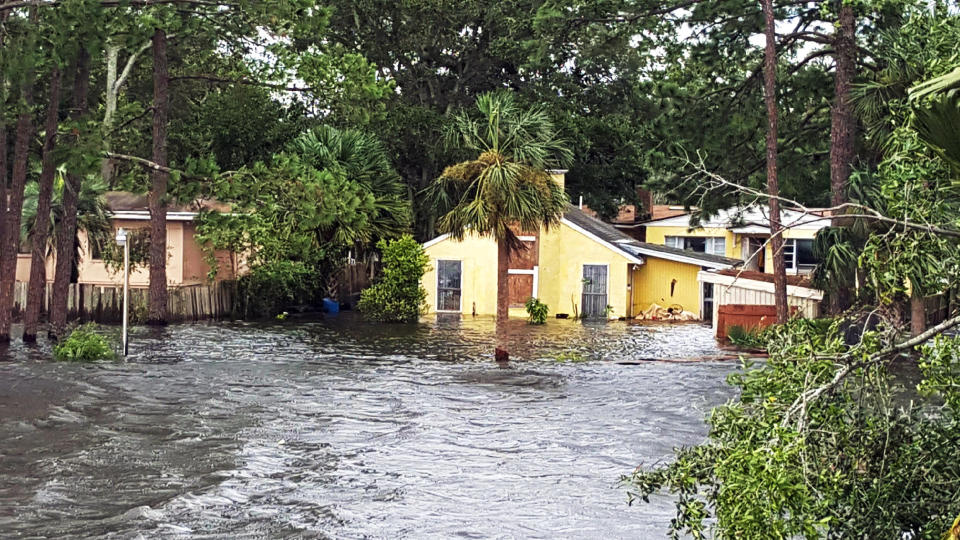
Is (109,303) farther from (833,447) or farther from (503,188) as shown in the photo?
(833,447)

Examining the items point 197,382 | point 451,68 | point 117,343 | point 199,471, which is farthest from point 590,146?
point 199,471

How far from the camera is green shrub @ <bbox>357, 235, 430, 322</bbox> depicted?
41.2m

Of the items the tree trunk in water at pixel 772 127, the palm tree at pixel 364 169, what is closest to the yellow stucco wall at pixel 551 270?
the palm tree at pixel 364 169

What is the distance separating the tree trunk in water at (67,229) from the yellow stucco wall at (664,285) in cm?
2200

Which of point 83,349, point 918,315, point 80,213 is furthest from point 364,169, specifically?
point 918,315

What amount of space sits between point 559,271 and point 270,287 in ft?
34.2

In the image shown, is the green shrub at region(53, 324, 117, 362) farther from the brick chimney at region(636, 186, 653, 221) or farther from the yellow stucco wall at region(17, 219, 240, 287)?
the brick chimney at region(636, 186, 653, 221)

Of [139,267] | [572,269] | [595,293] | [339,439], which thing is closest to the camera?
[339,439]

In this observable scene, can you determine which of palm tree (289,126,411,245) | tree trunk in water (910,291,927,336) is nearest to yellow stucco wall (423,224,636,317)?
palm tree (289,126,411,245)

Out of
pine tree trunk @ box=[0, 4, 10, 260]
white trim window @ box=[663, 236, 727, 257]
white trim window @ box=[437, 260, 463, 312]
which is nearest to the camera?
pine tree trunk @ box=[0, 4, 10, 260]

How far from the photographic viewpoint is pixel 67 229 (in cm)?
3128

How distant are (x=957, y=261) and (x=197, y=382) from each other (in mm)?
19170

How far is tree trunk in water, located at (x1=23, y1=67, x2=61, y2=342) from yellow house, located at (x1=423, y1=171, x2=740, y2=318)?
16.5m

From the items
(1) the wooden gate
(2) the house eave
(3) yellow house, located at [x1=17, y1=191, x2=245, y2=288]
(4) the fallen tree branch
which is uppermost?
(2) the house eave
